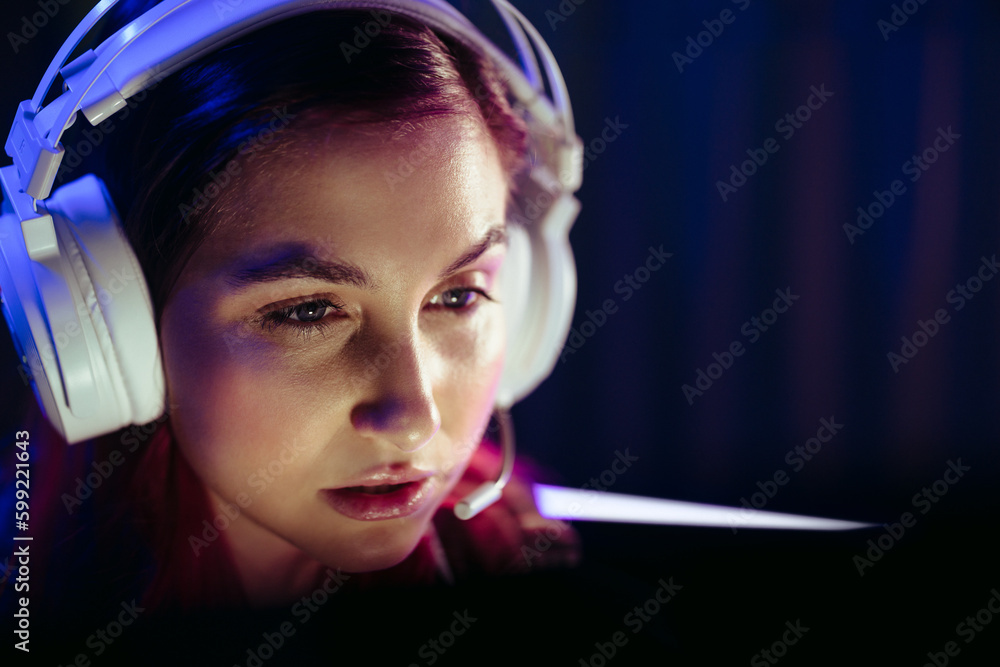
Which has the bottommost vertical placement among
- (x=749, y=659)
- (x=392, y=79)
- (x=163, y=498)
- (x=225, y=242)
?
(x=749, y=659)

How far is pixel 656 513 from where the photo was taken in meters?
1.37

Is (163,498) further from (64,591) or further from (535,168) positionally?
(535,168)

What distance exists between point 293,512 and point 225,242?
12.7 inches

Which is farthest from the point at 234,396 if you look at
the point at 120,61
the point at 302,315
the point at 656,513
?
the point at 656,513

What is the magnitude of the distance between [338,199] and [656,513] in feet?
3.03

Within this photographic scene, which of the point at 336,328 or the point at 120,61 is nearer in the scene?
the point at 120,61

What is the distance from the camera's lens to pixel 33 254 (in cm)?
68

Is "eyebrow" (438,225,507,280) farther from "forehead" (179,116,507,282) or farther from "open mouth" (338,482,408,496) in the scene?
"open mouth" (338,482,408,496)

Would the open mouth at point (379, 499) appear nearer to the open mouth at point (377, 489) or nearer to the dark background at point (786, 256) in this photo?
the open mouth at point (377, 489)

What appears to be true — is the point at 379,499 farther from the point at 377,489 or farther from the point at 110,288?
the point at 110,288

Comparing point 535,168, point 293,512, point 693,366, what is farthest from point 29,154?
point 693,366

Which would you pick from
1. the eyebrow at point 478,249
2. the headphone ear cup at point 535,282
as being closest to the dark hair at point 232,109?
the eyebrow at point 478,249

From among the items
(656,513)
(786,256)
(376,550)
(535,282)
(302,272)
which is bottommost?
(656,513)

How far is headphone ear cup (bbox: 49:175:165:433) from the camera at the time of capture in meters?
0.70
